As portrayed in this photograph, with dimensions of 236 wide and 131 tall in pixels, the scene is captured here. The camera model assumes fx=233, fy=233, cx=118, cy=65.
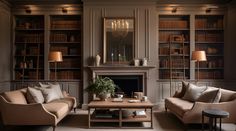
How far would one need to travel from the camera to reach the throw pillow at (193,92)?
4992 millimetres

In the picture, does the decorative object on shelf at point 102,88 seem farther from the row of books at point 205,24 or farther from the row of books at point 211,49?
the row of books at point 205,24

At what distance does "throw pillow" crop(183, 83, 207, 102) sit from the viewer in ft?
16.4

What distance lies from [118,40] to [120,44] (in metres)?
0.13

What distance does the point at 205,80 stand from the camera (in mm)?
6676

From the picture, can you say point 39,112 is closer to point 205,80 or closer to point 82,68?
point 82,68

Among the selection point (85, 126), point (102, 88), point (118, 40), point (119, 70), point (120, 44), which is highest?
point (118, 40)

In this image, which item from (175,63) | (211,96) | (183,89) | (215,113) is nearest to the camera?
(215,113)

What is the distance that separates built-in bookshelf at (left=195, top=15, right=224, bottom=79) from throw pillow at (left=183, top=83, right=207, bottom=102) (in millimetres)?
1752

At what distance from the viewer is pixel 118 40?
258 inches

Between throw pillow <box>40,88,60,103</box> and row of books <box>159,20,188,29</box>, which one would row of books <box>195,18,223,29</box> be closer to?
row of books <box>159,20,188,29</box>

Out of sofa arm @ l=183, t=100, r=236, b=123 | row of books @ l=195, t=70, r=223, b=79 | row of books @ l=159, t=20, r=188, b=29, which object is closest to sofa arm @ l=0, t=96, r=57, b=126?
sofa arm @ l=183, t=100, r=236, b=123

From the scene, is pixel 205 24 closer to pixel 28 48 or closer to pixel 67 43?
pixel 67 43

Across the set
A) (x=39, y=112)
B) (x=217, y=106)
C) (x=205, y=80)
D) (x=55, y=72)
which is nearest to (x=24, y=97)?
(x=39, y=112)

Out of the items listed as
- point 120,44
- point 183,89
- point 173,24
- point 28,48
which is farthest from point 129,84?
point 28,48
